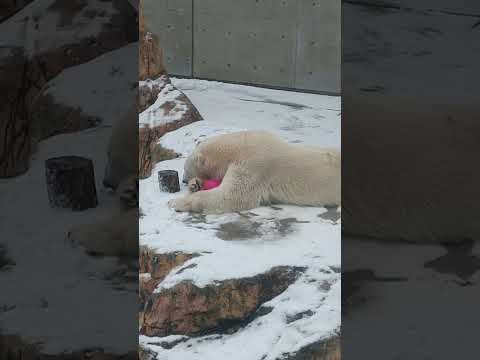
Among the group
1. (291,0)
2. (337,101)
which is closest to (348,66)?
(337,101)

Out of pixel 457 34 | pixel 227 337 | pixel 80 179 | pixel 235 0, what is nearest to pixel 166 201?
pixel 80 179

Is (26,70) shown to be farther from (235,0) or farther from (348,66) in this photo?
(348,66)

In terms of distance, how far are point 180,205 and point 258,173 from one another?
17 centimetres

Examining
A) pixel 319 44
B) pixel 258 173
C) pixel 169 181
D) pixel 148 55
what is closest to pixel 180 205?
pixel 169 181

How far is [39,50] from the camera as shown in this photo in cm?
123

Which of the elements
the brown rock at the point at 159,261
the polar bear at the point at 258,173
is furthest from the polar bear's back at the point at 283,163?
the brown rock at the point at 159,261

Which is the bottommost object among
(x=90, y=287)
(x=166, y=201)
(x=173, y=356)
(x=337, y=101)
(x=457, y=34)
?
(x=173, y=356)

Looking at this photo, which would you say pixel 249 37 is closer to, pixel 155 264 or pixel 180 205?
pixel 180 205

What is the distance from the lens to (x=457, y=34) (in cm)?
127

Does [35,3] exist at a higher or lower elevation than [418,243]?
higher

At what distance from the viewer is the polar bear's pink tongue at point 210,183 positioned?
4.23ft

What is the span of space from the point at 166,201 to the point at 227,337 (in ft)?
0.98

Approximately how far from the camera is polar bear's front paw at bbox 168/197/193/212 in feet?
4.19

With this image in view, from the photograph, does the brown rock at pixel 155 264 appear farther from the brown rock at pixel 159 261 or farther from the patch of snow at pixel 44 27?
the patch of snow at pixel 44 27
